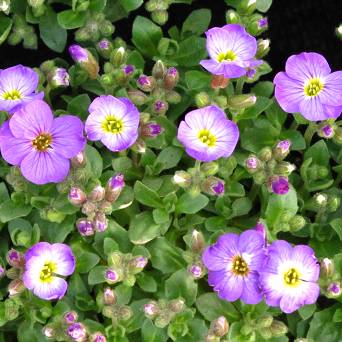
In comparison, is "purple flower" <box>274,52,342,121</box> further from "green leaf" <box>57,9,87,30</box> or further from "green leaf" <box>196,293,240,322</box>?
"green leaf" <box>57,9,87,30</box>

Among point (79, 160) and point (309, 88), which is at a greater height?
point (309, 88)

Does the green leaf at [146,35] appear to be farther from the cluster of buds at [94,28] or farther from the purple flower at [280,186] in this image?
the purple flower at [280,186]

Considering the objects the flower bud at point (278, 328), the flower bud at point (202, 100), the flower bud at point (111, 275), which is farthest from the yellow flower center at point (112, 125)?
the flower bud at point (278, 328)

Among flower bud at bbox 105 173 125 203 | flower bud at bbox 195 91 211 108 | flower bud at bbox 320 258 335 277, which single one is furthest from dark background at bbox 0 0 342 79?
flower bud at bbox 320 258 335 277

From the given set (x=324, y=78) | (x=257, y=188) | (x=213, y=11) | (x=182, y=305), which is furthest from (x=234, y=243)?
(x=213, y=11)

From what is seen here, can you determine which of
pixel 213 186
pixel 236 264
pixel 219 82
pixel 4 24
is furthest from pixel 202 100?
pixel 4 24

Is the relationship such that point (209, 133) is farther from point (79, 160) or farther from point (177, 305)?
point (177, 305)

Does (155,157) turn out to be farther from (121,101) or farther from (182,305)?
(182,305)

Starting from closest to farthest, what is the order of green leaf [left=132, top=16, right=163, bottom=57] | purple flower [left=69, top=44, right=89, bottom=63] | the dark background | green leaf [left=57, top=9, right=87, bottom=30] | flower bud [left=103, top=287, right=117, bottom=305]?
1. flower bud [left=103, top=287, right=117, bottom=305]
2. purple flower [left=69, top=44, right=89, bottom=63]
3. green leaf [left=57, top=9, right=87, bottom=30]
4. green leaf [left=132, top=16, right=163, bottom=57]
5. the dark background
